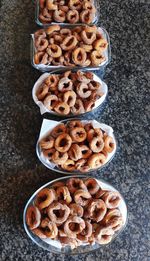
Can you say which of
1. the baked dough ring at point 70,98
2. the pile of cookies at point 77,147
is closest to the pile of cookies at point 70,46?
the baked dough ring at point 70,98

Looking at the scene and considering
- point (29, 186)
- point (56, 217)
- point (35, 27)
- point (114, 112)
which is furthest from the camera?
point (35, 27)

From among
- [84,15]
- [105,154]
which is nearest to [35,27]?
[84,15]

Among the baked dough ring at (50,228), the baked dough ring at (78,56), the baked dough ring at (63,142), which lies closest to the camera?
the baked dough ring at (50,228)

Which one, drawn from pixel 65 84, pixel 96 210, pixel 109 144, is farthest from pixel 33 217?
pixel 65 84

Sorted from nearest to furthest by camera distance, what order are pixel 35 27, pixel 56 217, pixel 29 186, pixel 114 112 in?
pixel 56 217
pixel 29 186
pixel 114 112
pixel 35 27

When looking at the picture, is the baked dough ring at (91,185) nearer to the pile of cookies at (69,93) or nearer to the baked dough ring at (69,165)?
the baked dough ring at (69,165)

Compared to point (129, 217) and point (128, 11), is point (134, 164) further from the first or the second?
point (128, 11)

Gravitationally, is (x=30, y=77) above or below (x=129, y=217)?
above
